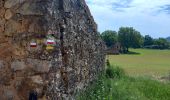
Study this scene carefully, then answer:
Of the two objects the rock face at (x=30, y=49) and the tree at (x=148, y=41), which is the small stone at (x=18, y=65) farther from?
the tree at (x=148, y=41)

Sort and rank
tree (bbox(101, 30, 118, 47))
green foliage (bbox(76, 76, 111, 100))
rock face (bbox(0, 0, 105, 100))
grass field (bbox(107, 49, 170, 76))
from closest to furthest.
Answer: rock face (bbox(0, 0, 105, 100)) → green foliage (bbox(76, 76, 111, 100)) → grass field (bbox(107, 49, 170, 76)) → tree (bbox(101, 30, 118, 47))

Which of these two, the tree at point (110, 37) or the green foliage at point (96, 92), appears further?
the tree at point (110, 37)

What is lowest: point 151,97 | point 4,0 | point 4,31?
point 151,97

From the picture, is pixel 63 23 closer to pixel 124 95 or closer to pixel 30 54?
pixel 30 54

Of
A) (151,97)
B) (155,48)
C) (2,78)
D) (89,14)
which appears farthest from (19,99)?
(155,48)

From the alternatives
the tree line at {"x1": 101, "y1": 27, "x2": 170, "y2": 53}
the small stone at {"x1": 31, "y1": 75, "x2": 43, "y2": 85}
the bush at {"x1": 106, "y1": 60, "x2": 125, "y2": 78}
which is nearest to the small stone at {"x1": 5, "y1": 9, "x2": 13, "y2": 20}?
the small stone at {"x1": 31, "y1": 75, "x2": 43, "y2": 85}

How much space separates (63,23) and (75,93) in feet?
5.21

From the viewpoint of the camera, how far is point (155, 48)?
249 feet

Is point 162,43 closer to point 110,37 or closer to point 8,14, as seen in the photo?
point 110,37

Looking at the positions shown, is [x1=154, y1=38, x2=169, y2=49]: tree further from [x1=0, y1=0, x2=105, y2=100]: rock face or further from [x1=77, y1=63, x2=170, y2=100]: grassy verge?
[x1=0, y1=0, x2=105, y2=100]: rock face

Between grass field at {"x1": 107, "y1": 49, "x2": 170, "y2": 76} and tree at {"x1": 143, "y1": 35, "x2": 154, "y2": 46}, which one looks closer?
grass field at {"x1": 107, "y1": 49, "x2": 170, "y2": 76}

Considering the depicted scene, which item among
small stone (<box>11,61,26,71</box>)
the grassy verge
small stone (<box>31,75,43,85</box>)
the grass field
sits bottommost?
the grass field

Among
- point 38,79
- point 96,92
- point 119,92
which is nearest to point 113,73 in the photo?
point 119,92

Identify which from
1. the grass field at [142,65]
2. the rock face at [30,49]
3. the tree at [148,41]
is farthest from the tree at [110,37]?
the rock face at [30,49]
